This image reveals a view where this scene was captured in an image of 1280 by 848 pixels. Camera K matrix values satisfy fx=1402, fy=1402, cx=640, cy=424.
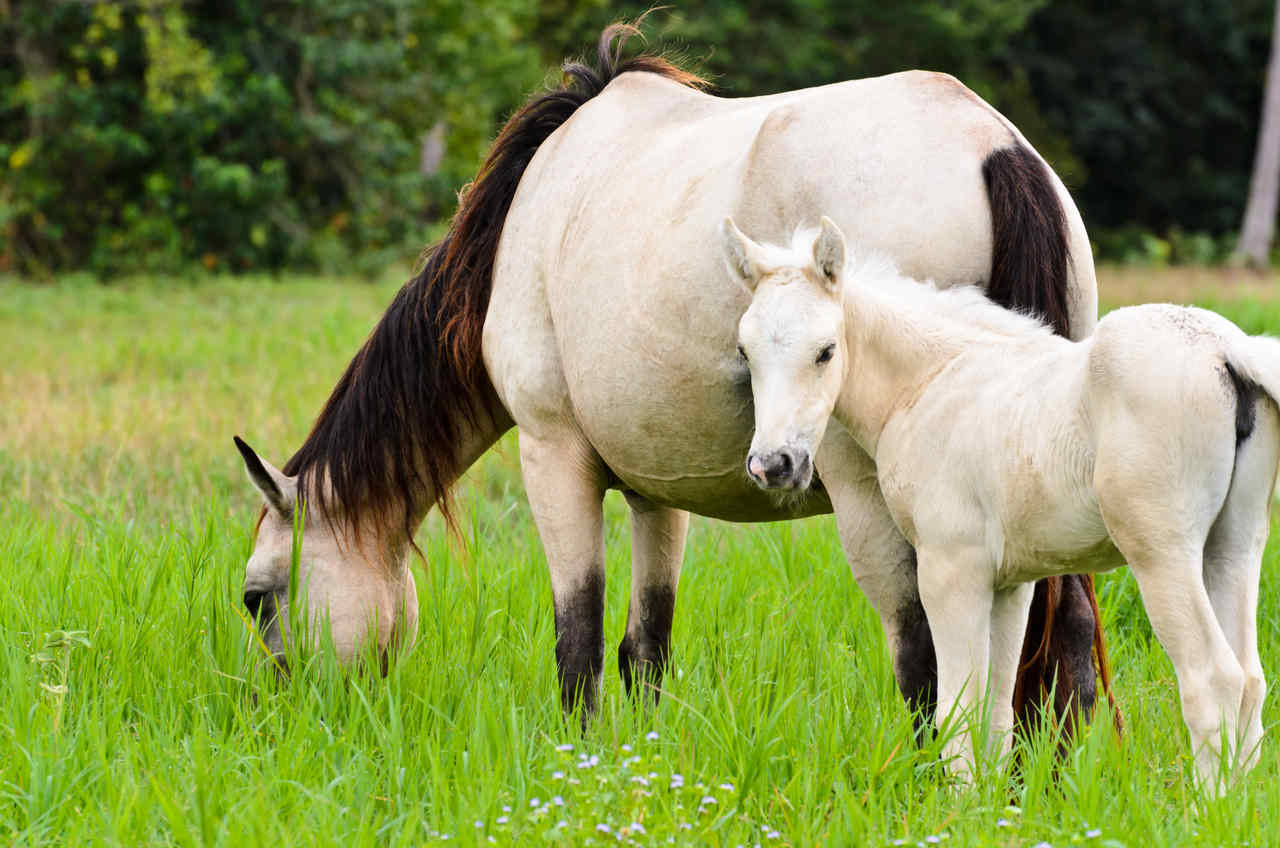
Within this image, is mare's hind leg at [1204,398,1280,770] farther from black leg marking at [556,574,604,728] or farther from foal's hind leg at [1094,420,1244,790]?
black leg marking at [556,574,604,728]

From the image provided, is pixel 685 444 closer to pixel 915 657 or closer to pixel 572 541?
pixel 572 541

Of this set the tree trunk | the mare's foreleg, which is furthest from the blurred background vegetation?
the mare's foreleg

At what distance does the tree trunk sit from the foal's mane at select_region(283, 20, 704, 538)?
2487cm

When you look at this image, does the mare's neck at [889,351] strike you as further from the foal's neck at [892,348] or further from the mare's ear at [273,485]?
the mare's ear at [273,485]

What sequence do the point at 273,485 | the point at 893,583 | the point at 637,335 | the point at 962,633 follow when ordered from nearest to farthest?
the point at 962,633, the point at 893,583, the point at 637,335, the point at 273,485

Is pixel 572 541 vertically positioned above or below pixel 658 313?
below

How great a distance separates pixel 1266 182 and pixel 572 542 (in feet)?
87.2

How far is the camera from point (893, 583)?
3604 millimetres

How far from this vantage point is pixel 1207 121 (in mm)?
32531

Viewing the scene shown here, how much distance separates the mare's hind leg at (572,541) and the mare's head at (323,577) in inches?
27.4

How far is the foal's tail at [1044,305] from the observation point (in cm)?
345

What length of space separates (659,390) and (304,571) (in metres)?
1.63

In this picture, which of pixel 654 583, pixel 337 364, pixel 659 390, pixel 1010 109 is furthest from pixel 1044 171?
pixel 1010 109

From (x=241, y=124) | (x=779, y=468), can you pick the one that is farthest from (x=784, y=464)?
(x=241, y=124)
